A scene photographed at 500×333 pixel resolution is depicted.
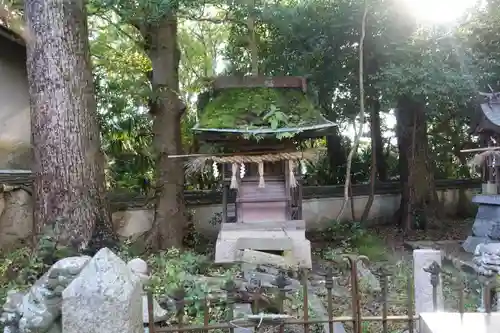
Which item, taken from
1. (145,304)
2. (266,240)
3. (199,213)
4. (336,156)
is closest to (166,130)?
(199,213)

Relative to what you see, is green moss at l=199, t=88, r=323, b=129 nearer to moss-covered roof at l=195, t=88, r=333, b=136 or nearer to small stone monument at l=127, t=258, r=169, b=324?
moss-covered roof at l=195, t=88, r=333, b=136

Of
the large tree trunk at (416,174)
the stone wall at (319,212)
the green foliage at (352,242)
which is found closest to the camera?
the green foliage at (352,242)

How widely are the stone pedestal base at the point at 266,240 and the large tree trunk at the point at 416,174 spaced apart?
559cm

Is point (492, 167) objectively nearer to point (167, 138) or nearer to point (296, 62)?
point (296, 62)

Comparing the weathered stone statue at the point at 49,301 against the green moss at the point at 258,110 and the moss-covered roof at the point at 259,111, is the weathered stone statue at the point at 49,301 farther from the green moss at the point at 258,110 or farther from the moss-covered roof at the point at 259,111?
the green moss at the point at 258,110

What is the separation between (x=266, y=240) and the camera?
9.03m

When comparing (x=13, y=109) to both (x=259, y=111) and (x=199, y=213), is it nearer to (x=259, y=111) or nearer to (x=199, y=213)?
(x=199, y=213)

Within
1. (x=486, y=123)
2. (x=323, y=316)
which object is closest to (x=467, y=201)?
(x=486, y=123)

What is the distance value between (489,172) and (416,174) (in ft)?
8.56

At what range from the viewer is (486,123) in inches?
444

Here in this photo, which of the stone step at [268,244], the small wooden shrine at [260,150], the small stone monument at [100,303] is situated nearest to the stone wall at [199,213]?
the small wooden shrine at [260,150]

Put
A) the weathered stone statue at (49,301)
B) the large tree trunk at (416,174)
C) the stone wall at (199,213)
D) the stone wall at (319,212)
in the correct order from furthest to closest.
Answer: the large tree trunk at (416,174), the stone wall at (319,212), the stone wall at (199,213), the weathered stone statue at (49,301)

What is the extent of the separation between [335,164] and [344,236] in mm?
4355

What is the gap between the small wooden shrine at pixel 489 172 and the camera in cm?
1101
